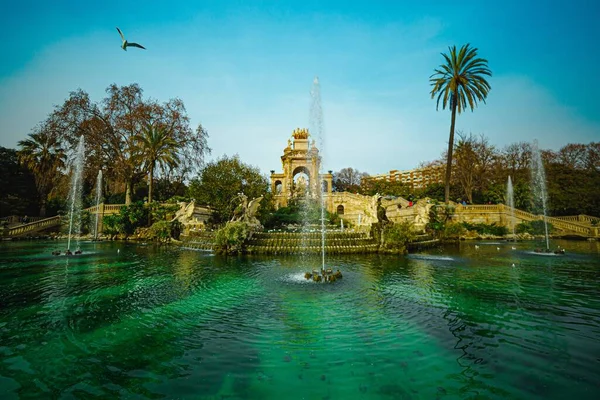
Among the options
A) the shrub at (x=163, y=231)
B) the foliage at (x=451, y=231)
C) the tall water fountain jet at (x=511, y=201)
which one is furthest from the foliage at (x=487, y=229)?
the shrub at (x=163, y=231)

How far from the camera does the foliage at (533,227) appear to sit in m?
26.3

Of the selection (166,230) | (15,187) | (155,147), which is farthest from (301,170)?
(15,187)

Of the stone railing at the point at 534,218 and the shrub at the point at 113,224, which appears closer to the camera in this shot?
the stone railing at the point at 534,218

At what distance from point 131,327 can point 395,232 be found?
1384 centimetres

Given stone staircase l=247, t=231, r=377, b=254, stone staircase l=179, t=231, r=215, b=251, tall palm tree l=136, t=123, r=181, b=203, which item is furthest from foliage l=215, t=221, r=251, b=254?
tall palm tree l=136, t=123, r=181, b=203

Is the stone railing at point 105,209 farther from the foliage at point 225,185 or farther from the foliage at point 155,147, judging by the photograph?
the foliage at point 225,185

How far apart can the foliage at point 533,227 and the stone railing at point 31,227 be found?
46.2 metres

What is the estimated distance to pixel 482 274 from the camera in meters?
10.4

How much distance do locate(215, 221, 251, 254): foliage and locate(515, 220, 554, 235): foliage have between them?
2619 cm

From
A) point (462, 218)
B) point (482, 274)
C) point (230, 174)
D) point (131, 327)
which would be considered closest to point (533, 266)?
point (482, 274)

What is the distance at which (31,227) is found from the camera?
28203 millimetres

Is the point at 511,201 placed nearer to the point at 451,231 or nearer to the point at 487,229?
the point at 487,229

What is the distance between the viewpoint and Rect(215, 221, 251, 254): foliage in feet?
53.1

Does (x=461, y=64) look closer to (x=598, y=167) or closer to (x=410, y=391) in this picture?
(x=598, y=167)
